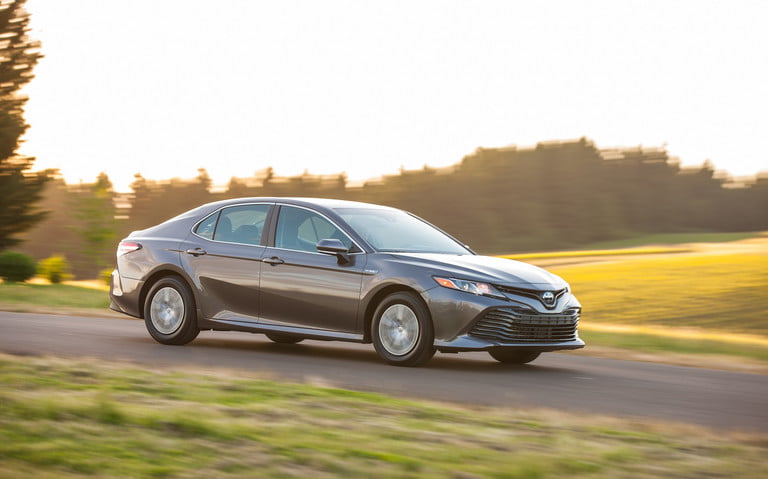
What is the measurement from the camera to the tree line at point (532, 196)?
363 feet

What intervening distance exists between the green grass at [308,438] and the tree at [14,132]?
29.3 metres

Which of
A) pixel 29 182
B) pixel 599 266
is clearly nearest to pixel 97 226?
pixel 29 182

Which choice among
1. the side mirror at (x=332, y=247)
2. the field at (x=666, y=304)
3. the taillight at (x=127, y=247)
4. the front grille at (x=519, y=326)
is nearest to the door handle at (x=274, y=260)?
the side mirror at (x=332, y=247)

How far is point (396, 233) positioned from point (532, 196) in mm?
119737

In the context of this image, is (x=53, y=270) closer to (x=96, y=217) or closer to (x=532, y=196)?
(x=96, y=217)

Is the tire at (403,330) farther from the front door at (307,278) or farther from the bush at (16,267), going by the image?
the bush at (16,267)

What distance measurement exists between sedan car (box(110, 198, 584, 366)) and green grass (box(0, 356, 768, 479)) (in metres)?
2.21

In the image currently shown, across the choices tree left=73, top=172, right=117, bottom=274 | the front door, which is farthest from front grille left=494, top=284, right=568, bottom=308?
tree left=73, top=172, right=117, bottom=274

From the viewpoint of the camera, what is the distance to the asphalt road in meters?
7.38

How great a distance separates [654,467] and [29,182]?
33.6 meters

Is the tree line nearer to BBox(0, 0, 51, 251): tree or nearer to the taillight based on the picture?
BBox(0, 0, 51, 251): tree

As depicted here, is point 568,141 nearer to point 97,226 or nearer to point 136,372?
point 97,226

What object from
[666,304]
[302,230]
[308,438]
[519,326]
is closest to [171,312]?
[302,230]

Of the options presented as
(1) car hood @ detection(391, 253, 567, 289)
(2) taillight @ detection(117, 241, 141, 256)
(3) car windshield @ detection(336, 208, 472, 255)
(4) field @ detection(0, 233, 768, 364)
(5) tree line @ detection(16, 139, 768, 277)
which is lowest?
(4) field @ detection(0, 233, 768, 364)
